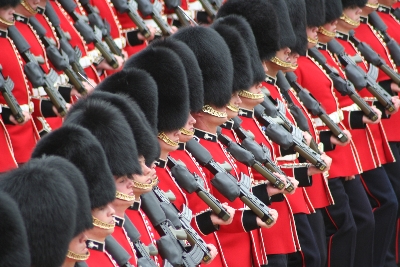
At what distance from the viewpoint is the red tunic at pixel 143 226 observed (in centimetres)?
496

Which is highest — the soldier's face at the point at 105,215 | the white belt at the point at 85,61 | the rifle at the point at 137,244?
the soldier's face at the point at 105,215

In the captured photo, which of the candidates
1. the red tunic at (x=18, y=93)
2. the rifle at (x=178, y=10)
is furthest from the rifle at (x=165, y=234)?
the rifle at (x=178, y=10)

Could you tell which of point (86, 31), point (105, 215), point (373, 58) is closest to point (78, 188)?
Answer: point (105, 215)

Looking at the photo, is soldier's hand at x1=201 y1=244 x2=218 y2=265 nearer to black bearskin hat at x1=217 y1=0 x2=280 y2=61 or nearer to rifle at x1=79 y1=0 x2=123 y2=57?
black bearskin hat at x1=217 y1=0 x2=280 y2=61

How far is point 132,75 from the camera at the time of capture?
17.1 ft

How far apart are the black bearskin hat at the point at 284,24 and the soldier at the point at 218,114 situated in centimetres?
98

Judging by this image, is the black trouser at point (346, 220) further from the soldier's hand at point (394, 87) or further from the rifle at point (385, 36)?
the rifle at point (385, 36)

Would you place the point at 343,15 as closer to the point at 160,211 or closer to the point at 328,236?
the point at 328,236

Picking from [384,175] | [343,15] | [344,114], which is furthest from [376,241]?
[343,15]

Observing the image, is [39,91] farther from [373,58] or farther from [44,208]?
[373,58]

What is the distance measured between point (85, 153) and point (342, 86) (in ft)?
12.1

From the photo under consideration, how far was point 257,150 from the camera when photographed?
6.28 metres

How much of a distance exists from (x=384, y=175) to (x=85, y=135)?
13.9ft

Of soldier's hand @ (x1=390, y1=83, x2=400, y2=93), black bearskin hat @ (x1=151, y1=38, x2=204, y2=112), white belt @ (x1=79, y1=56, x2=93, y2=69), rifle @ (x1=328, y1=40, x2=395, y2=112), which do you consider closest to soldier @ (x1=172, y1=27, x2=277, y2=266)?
black bearskin hat @ (x1=151, y1=38, x2=204, y2=112)
